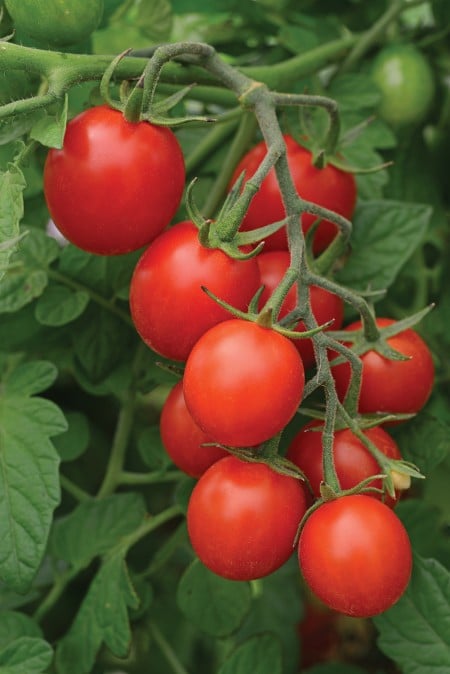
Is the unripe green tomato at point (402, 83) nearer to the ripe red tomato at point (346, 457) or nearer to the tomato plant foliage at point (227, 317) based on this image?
the tomato plant foliage at point (227, 317)

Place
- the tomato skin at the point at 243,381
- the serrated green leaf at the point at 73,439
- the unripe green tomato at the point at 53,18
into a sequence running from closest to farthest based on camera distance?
the tomato skin at the point at 243,381, the unripe green tomato at the point at 53,18, the serrated green leaf at the point at 73,439

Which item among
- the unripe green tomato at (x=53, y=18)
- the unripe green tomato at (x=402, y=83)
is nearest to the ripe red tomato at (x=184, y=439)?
the unripe green tomato at (x=53, y=18)

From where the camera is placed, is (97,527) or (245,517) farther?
(97,527)

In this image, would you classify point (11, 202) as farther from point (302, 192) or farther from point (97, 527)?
point (97, 527)

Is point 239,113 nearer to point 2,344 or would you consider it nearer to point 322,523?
point 2,344

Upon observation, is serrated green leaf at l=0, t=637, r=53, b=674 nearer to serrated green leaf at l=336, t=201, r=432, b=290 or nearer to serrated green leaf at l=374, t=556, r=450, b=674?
serrated green leaf at l=374, t=556, r=450, b=674

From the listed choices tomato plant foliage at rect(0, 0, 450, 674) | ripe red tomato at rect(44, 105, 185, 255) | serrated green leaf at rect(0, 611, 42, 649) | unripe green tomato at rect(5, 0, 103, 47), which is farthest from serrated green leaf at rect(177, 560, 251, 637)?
unripe green tomato at rect(5, 0, 103, 47)

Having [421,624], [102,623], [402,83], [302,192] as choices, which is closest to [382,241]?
[302,192]
